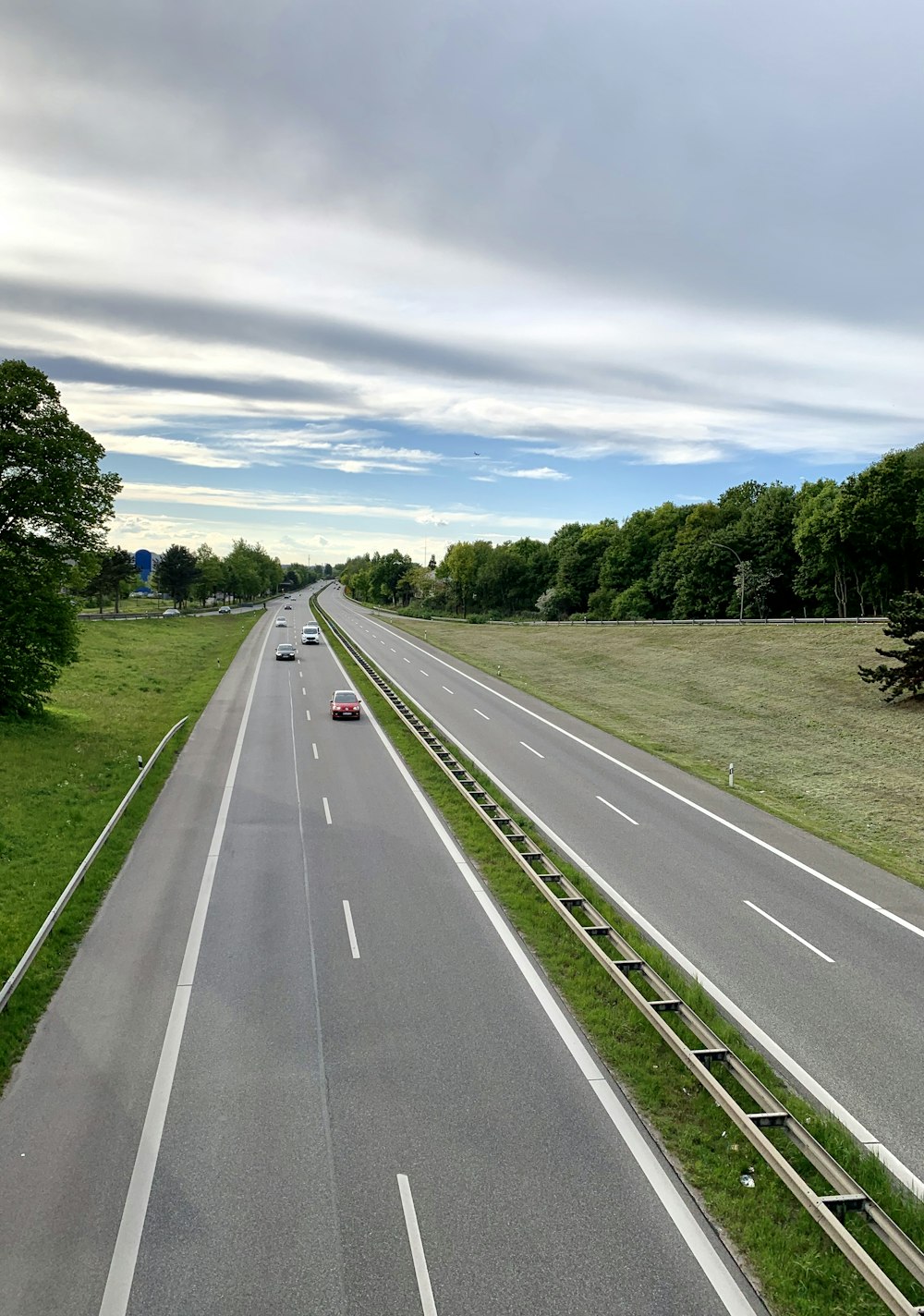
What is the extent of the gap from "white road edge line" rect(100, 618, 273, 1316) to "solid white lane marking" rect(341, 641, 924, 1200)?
8.77 m

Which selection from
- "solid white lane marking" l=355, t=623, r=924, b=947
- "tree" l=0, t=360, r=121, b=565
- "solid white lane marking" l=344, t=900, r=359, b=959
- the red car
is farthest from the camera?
the red car

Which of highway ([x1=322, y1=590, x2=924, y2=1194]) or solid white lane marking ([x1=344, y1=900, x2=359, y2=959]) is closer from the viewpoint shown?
highway ([x1=322, y1=590, x2=924, y2=1194])

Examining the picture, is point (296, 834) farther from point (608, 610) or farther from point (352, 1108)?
point (608, 610)

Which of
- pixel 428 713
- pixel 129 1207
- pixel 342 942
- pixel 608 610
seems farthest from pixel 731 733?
pixel 608 610

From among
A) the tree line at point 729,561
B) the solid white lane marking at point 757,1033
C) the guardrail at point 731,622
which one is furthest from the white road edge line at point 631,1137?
the guardrail at point 731,622

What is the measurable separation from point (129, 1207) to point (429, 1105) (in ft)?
12.2

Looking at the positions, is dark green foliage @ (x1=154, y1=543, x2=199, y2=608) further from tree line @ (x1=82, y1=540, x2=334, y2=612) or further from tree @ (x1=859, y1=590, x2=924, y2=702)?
tree @ (x1=859, y1=590, x2=924, y2=702)

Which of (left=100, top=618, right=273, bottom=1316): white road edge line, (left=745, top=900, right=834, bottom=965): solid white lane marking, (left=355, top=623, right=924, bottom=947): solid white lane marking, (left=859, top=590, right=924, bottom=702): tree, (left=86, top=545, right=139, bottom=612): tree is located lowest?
(left=100, top=618, right=273, bottom=1316): white road edge line

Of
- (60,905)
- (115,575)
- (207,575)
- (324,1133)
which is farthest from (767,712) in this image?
(207,575)

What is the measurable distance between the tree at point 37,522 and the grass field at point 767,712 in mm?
25340

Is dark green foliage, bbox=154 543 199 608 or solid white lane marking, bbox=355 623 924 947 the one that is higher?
dark green foliage, bbox=154 543 199 608

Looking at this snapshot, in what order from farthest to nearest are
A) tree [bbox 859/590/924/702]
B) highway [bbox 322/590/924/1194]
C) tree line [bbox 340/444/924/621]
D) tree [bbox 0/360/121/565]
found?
tree line [bbox 340/444/924/621]
tree [bbox 859/590/924/702]
tree [bbox 0/360/121/565]
highway [bbox 322/590/924/1194]

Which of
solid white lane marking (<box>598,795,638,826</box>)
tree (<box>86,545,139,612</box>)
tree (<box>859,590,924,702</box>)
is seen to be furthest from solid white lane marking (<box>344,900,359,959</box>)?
tree (<box>86,545,139,612</box>)

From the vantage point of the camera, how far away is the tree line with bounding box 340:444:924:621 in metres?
73.7
